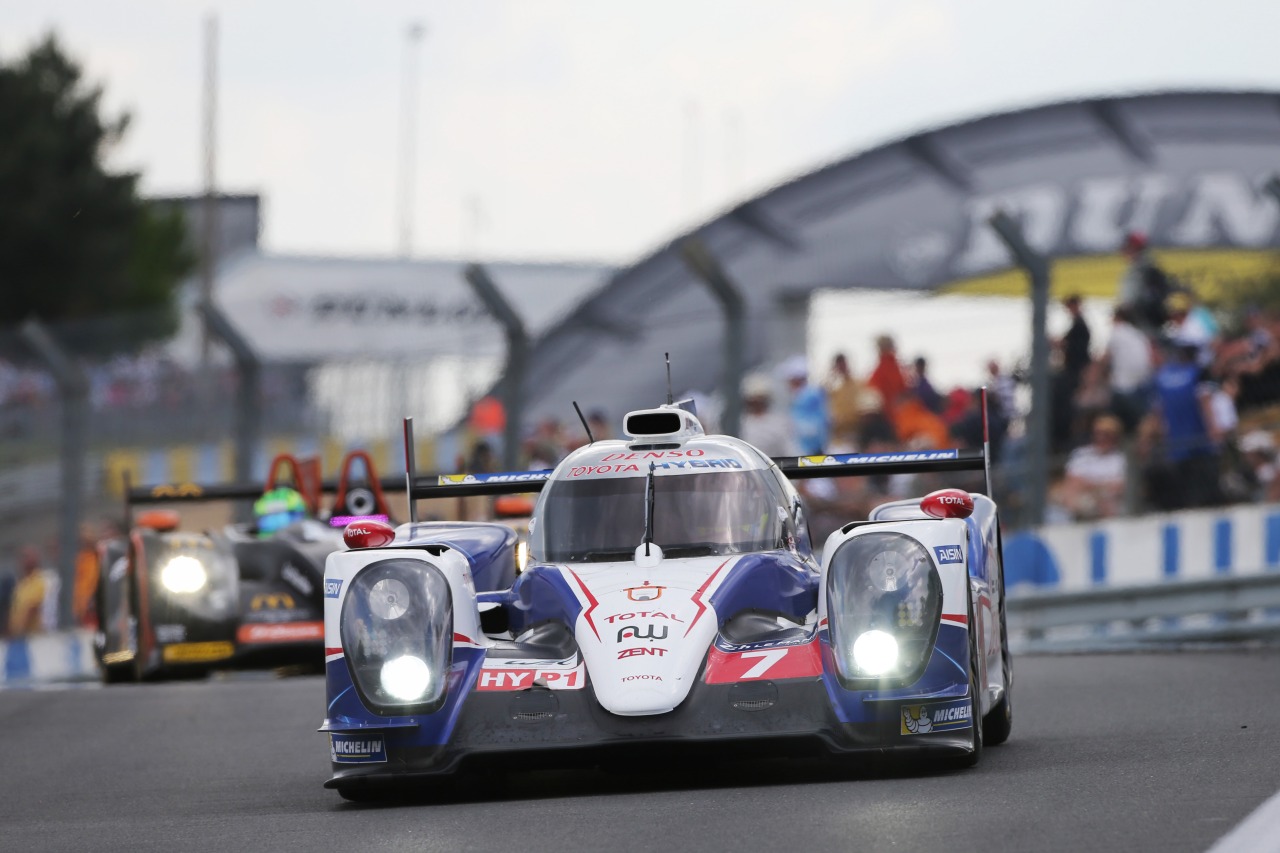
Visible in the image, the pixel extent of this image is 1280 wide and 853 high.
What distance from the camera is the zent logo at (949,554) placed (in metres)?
6.66

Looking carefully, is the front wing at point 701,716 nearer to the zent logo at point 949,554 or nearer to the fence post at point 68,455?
the zent logo at point 949,554

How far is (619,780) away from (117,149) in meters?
49.4

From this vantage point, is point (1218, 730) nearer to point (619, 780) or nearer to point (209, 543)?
point (619, 780)

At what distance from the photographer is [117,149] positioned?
54375mm

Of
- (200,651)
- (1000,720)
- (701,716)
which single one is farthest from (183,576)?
(701,716)

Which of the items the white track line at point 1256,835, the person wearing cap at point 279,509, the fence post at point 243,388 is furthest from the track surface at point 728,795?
the fence post at point 243,388

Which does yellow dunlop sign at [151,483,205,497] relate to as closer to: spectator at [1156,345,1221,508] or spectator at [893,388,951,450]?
spectator at [893,388,951,450]

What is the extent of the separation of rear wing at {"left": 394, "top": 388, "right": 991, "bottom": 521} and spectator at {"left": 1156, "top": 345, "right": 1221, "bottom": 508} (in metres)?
5.44

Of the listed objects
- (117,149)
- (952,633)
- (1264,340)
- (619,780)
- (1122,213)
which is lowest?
(619,780)

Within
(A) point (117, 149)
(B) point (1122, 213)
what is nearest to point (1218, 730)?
(B) point (1122, 213)

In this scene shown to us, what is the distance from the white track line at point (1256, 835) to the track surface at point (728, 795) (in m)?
0.05

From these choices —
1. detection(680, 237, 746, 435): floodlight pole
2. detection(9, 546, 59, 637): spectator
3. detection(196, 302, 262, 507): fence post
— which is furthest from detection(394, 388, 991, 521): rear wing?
detection(9, 546, 59, 637): spectator

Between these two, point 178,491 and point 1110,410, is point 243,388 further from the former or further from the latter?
point 1110,410

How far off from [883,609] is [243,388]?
10366 millimetres
